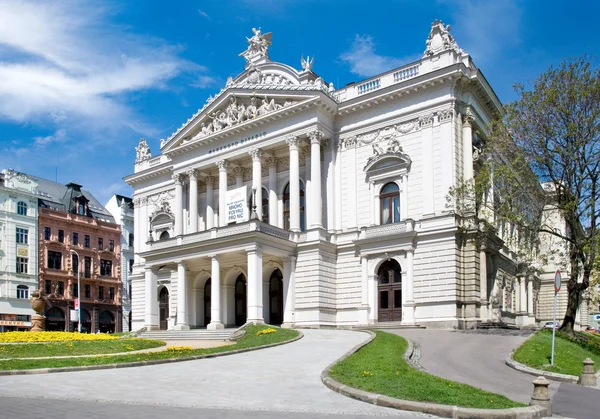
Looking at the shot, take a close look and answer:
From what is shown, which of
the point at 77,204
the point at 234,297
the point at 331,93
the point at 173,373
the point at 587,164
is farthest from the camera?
the point at 77,204

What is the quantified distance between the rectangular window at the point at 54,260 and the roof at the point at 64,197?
6.16 meters

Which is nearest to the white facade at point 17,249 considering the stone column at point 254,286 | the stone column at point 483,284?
the stone column at point 254,286

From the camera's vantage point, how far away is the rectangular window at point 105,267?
3391 inches

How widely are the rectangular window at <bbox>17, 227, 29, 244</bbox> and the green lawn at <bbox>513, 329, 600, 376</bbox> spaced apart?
6299 centimetres

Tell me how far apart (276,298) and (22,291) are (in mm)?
39981

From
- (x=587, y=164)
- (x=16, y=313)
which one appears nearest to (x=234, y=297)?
(x=587, y=164)

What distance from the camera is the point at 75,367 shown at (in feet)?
68.3

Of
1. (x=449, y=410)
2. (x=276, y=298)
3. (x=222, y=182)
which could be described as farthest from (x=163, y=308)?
(x=449, y=410)

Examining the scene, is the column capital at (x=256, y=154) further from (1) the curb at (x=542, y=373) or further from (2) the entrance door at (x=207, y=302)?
(1) the curb at (x=542, y=373)

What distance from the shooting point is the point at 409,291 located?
4272 cm

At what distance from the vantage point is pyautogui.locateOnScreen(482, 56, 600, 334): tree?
104ft

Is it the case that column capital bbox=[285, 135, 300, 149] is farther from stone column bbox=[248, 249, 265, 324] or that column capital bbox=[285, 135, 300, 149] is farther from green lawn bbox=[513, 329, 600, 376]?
green lawn bbox=[513, 329, 600, 376]

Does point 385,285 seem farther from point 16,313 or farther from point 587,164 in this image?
point 16,313

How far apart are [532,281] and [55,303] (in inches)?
2139
